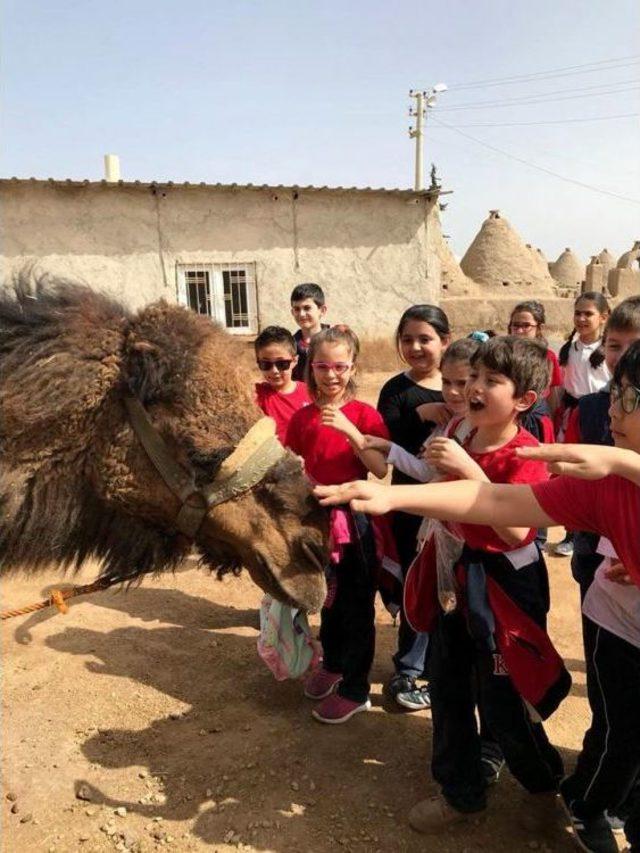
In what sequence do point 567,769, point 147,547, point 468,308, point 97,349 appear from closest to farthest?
point 97,349 < point 147,547 < point 567,769 < point 468,308

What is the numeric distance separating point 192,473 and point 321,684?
184 centimetres

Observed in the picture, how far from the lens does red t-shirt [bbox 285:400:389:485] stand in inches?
118

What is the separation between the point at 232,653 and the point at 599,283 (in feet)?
84.5

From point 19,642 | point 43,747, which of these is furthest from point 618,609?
point 19,642

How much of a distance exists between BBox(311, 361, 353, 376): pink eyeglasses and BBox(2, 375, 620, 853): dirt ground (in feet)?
5.95

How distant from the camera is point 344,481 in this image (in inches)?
119

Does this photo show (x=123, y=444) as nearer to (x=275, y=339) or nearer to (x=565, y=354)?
(x=275, y=339)

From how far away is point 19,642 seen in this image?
12.7 feet

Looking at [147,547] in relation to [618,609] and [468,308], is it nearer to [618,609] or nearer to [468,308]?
[618,609]

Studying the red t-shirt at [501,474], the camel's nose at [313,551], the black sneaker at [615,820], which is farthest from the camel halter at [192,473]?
the black sneaker at [615,820]

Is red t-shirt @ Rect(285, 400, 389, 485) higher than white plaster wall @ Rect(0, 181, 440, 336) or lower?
lower

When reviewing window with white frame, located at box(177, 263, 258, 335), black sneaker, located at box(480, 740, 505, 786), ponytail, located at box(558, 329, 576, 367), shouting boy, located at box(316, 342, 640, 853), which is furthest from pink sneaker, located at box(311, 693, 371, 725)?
window with white frame, located at box(177, 263, 258, 335)

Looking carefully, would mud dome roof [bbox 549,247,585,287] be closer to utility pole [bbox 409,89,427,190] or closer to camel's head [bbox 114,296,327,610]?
utility pole [bbox 409,89,427,190]


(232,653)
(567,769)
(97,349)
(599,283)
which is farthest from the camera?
(599,283)
